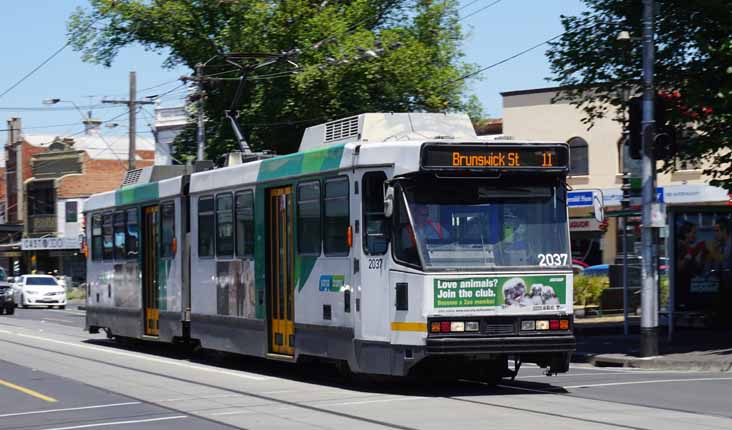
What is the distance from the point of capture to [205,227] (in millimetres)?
20203

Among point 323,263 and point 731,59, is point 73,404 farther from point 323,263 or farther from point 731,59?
point 731,59

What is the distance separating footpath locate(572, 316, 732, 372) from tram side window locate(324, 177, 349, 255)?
6764 millimetres

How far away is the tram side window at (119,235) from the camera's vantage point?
968 inches

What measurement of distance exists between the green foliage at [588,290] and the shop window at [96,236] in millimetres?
14779

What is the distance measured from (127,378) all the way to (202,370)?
1.71m

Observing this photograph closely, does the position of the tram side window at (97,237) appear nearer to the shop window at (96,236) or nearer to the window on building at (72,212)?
the shop window at (96,236)

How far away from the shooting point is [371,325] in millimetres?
14664

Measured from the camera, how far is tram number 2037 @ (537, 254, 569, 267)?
14406 mm

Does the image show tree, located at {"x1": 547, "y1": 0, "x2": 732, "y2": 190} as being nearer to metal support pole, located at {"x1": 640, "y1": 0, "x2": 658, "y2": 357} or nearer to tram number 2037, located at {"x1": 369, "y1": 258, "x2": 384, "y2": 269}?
metal support pole, located at {"x1": 640, "y1": 0, "x2": 658, "y2": 357}

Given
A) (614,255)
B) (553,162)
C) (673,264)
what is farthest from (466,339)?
(614,255)

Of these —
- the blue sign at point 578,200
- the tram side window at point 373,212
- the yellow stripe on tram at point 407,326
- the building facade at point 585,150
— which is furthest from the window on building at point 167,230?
the building facade at point 585,150

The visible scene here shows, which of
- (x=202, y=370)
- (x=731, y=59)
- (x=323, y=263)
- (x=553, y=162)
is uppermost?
(x=731, y=59)

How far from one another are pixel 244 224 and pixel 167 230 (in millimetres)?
4081

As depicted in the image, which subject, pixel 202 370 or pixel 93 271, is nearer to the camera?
pixel 202 370
